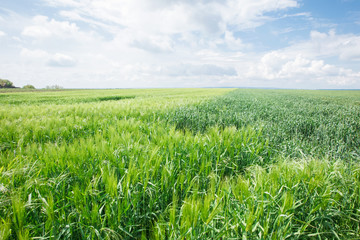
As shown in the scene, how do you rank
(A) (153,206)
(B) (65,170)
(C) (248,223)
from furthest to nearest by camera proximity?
1. (B) (65,170)
2. (A) (153,206)
3. (C) (248,223)

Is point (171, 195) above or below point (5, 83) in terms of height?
below

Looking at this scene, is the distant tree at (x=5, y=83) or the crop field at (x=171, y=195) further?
the distant tree at (x=5, y=83)

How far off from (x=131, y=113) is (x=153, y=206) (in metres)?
5.50

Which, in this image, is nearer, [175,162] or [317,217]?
[317,217]

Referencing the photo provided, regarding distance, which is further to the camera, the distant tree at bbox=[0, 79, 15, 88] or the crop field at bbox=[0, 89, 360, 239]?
the distant tree at bbox=[0, 79, 15, 88]

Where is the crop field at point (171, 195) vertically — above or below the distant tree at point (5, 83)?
below

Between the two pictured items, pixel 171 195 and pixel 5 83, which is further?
pixel 5 83

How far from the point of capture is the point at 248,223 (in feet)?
4.35

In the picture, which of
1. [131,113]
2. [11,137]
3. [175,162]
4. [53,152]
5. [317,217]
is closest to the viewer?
[317,217]

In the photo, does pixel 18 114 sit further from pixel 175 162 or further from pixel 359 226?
pixel 359 226

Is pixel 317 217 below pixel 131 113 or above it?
below

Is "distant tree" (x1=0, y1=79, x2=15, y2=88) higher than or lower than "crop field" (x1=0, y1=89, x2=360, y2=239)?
higher

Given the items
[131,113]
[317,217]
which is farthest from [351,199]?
[131,113]

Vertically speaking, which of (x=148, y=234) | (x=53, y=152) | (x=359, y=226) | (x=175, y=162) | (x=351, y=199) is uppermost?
(x=53, y=152)
